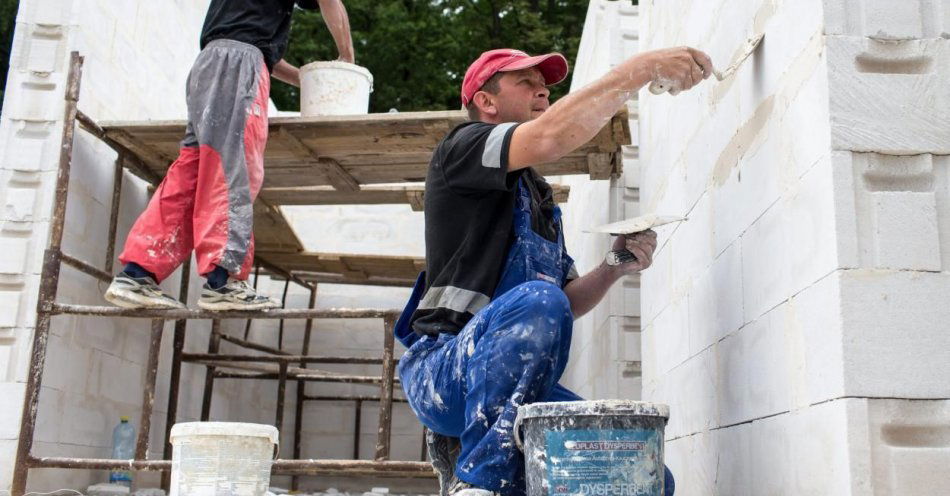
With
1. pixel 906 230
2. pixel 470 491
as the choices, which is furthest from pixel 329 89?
pixel 906 230

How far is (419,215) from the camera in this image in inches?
357

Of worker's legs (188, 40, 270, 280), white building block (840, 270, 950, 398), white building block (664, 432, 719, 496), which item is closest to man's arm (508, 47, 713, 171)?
white building block (840, 270, 950, 398)

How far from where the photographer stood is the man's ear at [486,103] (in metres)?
3.02

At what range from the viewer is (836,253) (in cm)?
185

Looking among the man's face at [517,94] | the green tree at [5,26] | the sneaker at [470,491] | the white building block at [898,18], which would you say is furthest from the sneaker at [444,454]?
the green tree at [5,26]

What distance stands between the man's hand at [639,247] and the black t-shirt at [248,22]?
8.65ft

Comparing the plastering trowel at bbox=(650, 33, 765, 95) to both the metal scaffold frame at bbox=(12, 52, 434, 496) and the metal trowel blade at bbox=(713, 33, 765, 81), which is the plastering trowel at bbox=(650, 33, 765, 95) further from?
the metal scaffold frame at bbox=(12, 52, 434, 496)

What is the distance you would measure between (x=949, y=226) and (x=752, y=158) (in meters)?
0.67

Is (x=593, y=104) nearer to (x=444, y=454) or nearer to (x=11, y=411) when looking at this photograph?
(x=444, y=454)

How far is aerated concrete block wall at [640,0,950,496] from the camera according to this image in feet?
5.85

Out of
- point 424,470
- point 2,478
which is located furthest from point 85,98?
point 424,470

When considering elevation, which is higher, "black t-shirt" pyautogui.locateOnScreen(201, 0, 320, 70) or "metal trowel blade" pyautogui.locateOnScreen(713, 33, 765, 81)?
"black t-shirt" pyautogui.locateOnScreen(201, 0, 320, 70)

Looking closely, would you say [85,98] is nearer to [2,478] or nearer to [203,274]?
[203,274]

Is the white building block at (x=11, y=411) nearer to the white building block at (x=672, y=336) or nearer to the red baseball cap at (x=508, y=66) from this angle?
the red baseball cap at (x=508, y=66)
